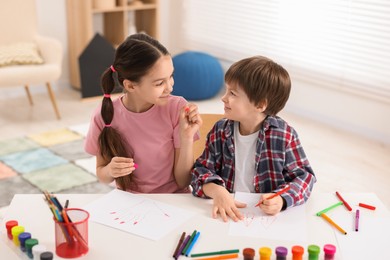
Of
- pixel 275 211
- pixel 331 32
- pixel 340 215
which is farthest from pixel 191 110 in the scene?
pixel 331 32

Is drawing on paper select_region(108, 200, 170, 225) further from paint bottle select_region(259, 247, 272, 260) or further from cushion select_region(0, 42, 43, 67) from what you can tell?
cushion select_region(0, 42, 43, 67)

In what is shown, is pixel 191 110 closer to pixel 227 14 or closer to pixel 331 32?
pixel 331 32

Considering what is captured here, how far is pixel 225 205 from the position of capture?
1.48 metres

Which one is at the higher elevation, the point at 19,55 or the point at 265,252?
the point at 265,252

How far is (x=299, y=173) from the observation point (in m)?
1.63

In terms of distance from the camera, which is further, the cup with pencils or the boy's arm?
the boy's arm

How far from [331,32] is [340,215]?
9.13 ft

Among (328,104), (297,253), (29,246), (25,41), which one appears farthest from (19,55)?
(297,253)

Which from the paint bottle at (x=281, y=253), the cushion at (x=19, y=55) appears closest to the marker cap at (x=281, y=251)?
the paint bottle at (x=281, y=253)

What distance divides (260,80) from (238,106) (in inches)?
3.9

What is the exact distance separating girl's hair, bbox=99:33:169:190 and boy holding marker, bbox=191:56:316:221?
231 mm

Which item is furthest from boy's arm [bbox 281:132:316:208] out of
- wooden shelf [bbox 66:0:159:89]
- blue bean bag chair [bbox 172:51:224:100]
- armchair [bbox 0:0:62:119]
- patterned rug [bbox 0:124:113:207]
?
wooden shelf [bbox 66:0:159:89]

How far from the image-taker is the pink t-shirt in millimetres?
1795

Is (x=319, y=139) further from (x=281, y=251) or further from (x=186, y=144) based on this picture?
(x=281, y=251)
